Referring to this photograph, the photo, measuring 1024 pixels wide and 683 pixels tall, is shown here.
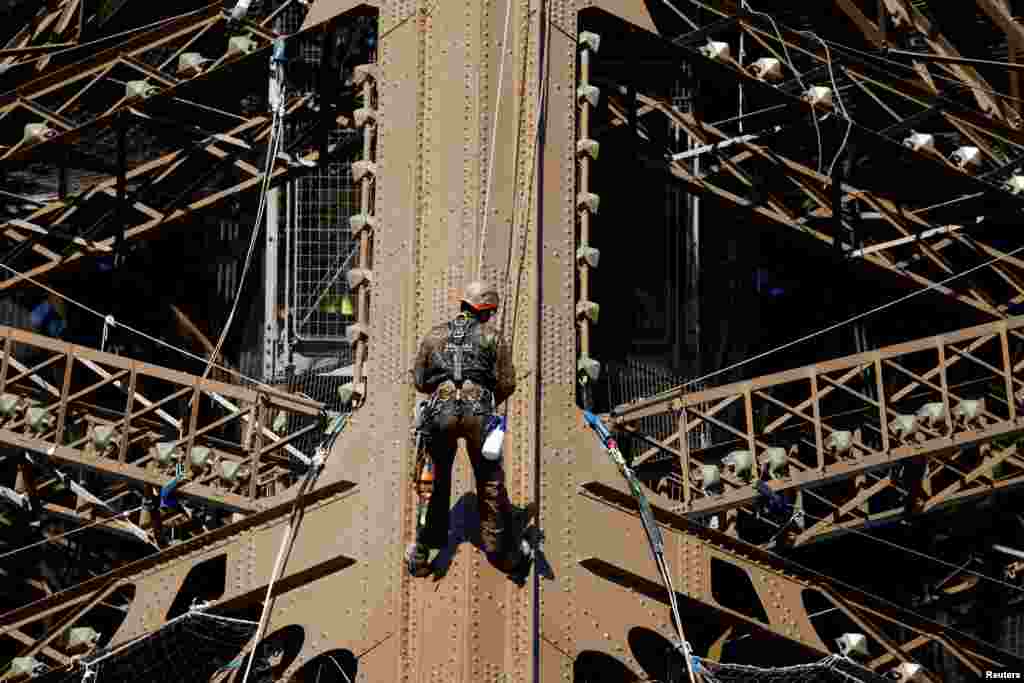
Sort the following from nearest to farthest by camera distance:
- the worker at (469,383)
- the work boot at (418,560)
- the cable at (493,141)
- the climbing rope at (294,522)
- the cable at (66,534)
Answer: the worker at (469,383) < the work boot at (418,560) < the climbing rope at (294,522) < the cable at (493,141) < the cable at (66,534)

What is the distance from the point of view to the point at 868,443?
30297 millimetres

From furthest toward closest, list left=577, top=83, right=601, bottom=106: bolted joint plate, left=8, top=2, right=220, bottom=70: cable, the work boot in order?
left=8, top=2, right=220, bottom=70: cable
left=577, top=83, right=601, bottom=106: bolted joint plate
the work boot

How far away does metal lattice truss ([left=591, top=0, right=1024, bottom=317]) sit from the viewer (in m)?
29.6

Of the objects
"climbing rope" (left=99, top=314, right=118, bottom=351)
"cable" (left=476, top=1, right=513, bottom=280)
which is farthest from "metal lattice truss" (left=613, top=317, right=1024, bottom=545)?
"climbing rope" (left=99, top=314, right=118, bottom=351)

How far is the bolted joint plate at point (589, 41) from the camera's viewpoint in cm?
2703

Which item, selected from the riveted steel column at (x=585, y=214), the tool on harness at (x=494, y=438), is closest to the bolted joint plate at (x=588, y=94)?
the riveted steel column at (x=585, y=214)

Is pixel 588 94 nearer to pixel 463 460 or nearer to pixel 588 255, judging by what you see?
pixel 588 255

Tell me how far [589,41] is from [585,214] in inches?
64.5

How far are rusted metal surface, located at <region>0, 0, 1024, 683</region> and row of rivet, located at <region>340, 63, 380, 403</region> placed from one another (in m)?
0.04

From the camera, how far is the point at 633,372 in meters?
31.9

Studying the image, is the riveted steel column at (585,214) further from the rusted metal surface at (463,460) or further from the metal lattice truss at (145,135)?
the metal lattice truss at (145,135)

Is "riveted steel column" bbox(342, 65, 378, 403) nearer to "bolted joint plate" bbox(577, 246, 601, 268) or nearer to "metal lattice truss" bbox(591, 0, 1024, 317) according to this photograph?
"bolted joint plate" bbox(577, 246, 601, 268)

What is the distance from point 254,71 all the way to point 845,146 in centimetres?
555

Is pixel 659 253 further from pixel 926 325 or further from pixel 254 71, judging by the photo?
pixel 254 71
